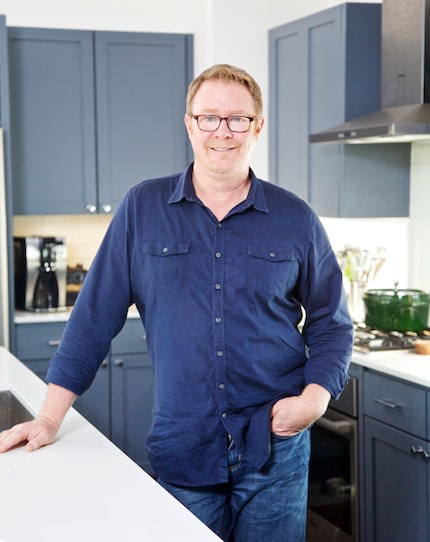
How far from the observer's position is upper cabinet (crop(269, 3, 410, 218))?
4.03 metres

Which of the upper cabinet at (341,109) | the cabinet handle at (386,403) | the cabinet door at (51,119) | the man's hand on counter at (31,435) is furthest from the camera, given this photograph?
the cabinet door at (51,119)

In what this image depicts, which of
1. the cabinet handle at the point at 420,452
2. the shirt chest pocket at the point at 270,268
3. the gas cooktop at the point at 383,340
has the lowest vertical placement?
the cabinet handle at the point at 420,452

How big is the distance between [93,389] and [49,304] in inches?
19.3

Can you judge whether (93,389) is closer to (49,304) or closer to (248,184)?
(49,304)

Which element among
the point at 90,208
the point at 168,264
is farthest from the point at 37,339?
the point at 168,264

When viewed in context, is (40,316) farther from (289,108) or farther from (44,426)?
(44,426)

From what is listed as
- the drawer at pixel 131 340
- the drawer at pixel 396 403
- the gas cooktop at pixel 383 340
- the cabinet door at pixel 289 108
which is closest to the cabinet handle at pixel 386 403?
the drawer at pixel 396 403

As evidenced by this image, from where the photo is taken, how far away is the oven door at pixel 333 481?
11.7 ft

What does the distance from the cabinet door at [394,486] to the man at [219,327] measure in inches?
35.5

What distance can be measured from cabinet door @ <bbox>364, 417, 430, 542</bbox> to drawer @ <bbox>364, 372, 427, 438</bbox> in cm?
3

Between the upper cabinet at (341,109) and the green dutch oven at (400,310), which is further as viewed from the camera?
the upper cabinet at (341,109)

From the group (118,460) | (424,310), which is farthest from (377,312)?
(118,460)

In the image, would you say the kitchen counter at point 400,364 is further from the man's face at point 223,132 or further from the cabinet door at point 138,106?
the cabinet door at point 138,106

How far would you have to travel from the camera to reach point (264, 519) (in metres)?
2.30
